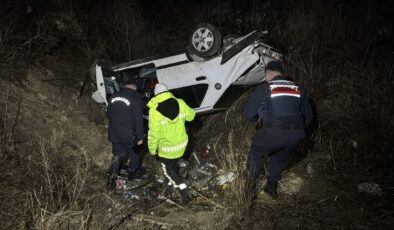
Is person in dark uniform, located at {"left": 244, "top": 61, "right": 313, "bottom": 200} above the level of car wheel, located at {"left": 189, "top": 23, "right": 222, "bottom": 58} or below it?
below

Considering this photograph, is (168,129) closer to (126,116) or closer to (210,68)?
(126,116)

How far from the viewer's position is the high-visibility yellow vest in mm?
4902

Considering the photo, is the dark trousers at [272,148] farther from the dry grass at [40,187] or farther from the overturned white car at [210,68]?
the dry grass at [40,187]

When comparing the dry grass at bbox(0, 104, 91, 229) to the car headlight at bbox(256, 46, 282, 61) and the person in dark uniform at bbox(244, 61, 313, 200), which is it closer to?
the person in dark uniform at bbox(244, 61, 313, 200)

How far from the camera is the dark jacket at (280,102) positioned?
14.4 ft

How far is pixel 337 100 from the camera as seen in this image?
19.4 feet

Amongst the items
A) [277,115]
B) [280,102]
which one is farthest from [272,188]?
[280,102]

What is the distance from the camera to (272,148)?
4520 mm

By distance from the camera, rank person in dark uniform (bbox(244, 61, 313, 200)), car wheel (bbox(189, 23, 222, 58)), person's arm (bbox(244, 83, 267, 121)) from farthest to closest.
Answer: car wheel (bbox(189, 23, 222, 58)) → person's arm (bbox(244, 83, 267, 121)) → person in dark uniform (bbox(244, 61, 313, 200))

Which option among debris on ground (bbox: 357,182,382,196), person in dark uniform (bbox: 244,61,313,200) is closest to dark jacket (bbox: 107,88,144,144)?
person in dark uniform (bbox: 244,61,313,200)

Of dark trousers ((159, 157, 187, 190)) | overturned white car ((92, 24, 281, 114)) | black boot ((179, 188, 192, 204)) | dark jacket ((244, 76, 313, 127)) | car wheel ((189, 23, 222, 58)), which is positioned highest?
car wheel ((189, 23, 222, 58))

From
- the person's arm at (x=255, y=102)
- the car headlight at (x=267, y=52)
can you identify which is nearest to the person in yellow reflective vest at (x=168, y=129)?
the person's arm at (x=255, y=102)

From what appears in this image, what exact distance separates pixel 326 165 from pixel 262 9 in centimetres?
488

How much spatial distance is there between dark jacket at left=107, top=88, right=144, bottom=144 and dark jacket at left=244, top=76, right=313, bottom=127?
1.81 metres
